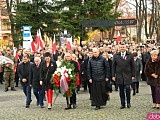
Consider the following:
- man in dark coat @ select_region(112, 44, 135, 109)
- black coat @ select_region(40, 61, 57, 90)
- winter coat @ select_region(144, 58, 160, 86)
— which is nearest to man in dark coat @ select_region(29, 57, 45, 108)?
black coat @ select_region(40, 61, 57, 90)

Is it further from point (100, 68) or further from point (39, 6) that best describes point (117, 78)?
point (39, 6)

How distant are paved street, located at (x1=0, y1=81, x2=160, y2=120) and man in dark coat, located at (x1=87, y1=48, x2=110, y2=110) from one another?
32cm

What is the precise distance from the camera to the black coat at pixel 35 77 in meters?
13.8

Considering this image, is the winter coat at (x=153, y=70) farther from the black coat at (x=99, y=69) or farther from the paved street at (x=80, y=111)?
the black coat at (x=99, y=69)

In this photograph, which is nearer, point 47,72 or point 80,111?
point 80,111

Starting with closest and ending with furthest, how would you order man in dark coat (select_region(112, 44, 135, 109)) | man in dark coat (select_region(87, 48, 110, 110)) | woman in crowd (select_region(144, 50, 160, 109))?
woman in crowd (select_region(144, 50, 160, 109)), man in dark coat (select_region(112, 44, 135, 109)), man in dark coat (select_region(87, 48, 110, 110))

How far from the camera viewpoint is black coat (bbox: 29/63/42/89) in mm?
13789

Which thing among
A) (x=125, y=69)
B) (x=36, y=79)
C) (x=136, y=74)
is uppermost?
(x=125, y=69)

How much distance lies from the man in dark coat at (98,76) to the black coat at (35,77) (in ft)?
5.98

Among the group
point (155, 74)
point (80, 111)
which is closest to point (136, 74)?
point (155, 74)

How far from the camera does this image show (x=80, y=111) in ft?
40.9

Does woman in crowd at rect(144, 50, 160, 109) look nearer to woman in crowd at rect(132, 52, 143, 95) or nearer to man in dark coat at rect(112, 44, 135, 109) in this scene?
man in dark coat at rect(112, 44, 135, 109)

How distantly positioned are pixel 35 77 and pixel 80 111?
2213 millimetres

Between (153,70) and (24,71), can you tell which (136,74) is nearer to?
(153,70)
